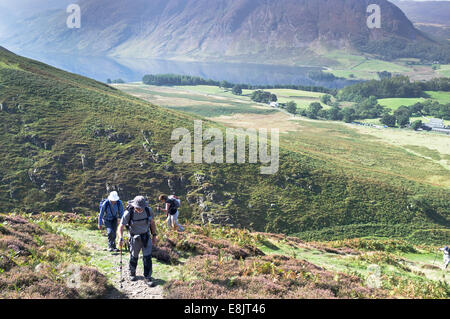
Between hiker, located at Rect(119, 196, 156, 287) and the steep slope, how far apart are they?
21080 mm

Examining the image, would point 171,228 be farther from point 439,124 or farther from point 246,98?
point 246,98

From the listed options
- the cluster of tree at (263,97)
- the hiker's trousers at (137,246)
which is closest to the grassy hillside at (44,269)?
the hiker's trousers at (137,246)

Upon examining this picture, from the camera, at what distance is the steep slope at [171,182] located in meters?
33.0

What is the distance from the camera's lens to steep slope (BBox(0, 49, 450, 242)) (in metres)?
33.0

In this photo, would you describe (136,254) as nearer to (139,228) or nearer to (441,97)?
(139,228)

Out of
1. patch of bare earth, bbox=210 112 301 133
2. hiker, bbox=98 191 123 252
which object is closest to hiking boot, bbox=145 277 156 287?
hiker, bbox=98 191 123 252

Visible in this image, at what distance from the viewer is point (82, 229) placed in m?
17.9

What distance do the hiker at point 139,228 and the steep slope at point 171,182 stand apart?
21.1m

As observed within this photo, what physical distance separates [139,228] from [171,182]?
25911 mm

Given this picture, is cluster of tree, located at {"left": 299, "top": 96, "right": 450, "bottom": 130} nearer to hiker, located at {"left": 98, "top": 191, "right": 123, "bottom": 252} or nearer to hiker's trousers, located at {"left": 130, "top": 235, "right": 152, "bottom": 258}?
hiker, located at {"left": 98, "top": 191, "right": 123, "bottom": 252}

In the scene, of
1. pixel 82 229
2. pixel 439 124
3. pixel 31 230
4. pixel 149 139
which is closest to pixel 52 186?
pixel 149 139

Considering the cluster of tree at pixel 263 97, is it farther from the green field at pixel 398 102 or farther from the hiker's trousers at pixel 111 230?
the hiker's trousers at pixel 111 230

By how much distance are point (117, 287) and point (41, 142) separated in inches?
1352

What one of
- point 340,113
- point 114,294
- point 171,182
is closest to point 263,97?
point 340,113
